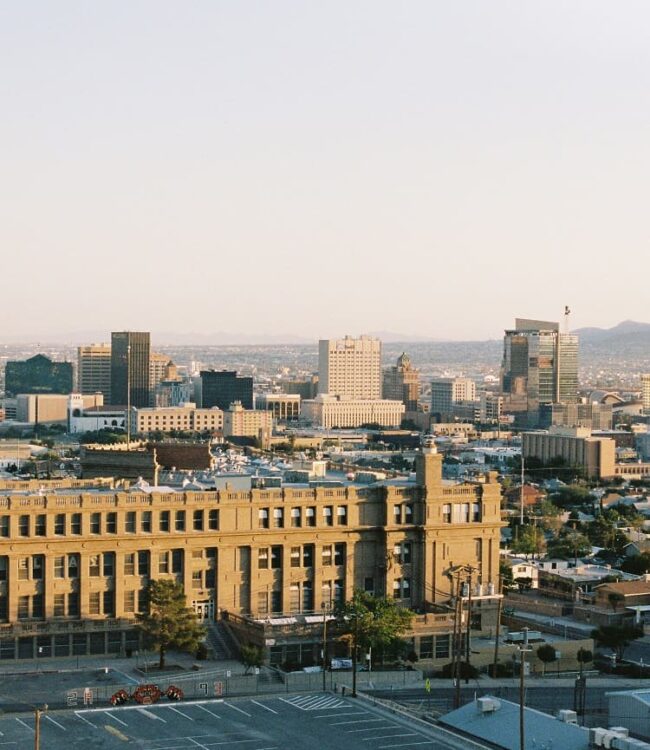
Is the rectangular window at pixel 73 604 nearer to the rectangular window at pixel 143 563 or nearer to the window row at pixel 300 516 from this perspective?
the rectangular window at pixel 143 563

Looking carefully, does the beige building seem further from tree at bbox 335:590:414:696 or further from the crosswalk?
the crosswalk

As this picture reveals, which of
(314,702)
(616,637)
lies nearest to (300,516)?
(616,637)

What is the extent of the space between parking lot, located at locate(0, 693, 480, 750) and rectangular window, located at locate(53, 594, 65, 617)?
1381 cm

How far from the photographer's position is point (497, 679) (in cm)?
8038

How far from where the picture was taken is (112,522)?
8312 cm

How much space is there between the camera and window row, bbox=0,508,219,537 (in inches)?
3209

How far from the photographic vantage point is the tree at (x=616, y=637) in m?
88.0

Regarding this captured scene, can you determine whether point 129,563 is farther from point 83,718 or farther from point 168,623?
point 83,718

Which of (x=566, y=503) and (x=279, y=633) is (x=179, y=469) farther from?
(x=566, y=503)

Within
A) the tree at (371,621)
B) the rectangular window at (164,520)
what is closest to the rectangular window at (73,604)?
the rectangular window at (164,520)

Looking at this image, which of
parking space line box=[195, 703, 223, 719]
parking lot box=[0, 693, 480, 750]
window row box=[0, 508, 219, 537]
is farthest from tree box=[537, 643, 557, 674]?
parking space line box=[195, 703, 223, 719]

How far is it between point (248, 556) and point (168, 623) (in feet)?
25.0

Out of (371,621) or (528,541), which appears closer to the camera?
(371,621)

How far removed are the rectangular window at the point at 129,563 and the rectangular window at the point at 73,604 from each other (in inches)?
93.2
